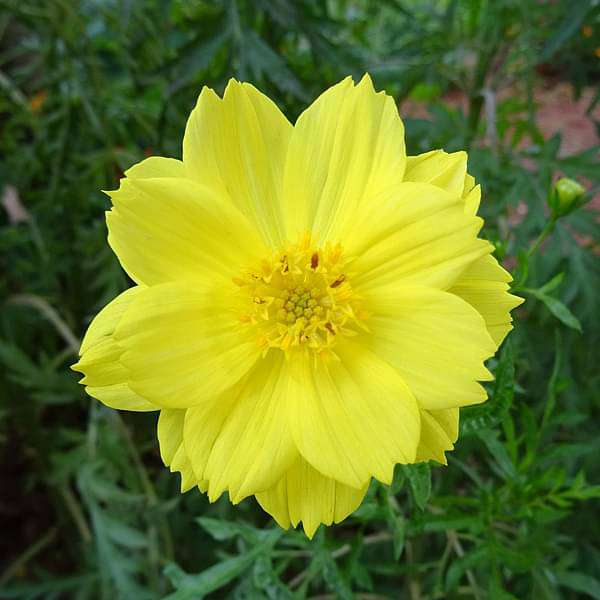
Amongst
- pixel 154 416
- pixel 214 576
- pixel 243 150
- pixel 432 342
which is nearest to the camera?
pixel 432 342

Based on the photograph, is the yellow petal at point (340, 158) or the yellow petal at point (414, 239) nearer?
the yellow petal at point (414, 239)

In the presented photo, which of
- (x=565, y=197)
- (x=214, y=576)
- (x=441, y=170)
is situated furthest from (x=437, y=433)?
(x=214, y=576)

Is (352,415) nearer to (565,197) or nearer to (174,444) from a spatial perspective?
Result: (174,444)

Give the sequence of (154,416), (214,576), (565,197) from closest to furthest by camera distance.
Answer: (565,197), (214,576), (154,416)

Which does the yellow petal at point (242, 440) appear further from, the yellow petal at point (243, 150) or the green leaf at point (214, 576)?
the green leaf at point (214, 576)

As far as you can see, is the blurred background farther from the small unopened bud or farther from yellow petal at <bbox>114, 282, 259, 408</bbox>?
yellow petal at <bbox>114, 282, 259, 408</bbox>

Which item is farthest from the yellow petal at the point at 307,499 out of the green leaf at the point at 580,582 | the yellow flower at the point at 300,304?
the green leaf at the point at 580,582

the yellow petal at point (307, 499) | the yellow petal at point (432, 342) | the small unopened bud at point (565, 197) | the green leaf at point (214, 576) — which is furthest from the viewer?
the green leaf at point (214, 576)
